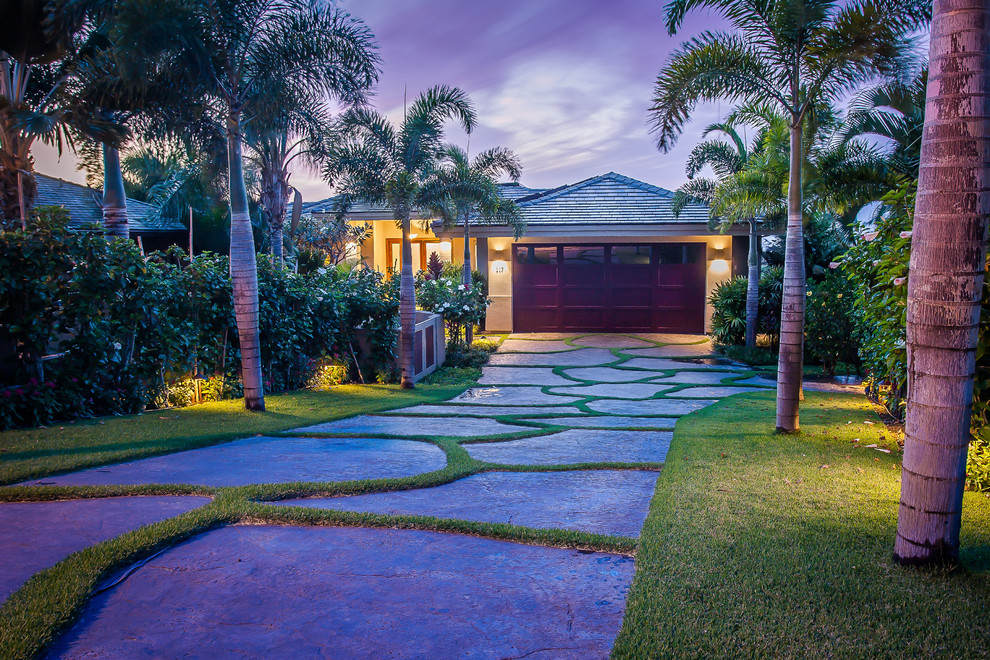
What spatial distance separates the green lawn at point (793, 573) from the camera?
243 cm

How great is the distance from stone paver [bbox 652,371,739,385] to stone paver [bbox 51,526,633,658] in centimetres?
822

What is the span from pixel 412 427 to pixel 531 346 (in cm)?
951

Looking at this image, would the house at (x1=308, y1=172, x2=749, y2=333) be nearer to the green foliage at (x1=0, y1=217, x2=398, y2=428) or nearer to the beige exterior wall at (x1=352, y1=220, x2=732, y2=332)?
the beige exterior wall at (x1=352, y1=220, x2=732, y2=332)

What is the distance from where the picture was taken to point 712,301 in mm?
16891

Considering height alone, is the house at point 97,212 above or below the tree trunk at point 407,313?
above

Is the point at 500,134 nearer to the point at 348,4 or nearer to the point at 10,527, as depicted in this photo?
the point at 348,4

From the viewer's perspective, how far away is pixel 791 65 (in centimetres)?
655

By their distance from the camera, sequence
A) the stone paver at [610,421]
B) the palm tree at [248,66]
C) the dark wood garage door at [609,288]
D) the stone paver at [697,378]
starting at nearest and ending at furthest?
the stone paver at [610,421] → the palm tree at [248,66] → the stone paver at [697,378] → the dark wood garage door at [609,288]

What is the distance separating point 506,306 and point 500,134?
195 inches

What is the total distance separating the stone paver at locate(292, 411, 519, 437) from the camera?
6.65 meters

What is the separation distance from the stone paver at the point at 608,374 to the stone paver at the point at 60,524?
8.27 m

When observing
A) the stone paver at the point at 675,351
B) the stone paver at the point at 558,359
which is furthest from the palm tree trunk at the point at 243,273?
the stone paver at the point at 675,351

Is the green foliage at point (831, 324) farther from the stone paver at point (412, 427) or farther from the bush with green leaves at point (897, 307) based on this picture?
the stone paver at point (412, 427)

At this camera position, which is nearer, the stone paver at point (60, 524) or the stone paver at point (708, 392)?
the stone paver at point (60, 524)
